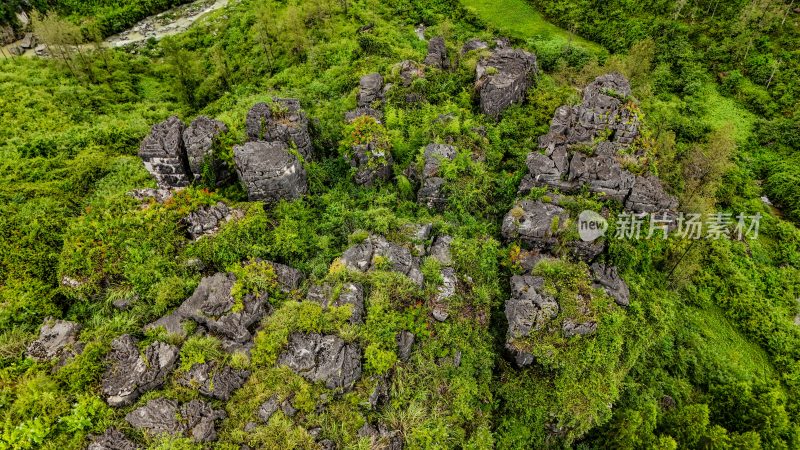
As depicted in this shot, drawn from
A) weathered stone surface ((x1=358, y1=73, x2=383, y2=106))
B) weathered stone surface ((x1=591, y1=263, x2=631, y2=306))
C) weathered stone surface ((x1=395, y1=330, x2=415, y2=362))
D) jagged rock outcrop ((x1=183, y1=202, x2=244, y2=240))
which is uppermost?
weathered stone surface ((x1=358, y1=73, x2=383, y2=106))

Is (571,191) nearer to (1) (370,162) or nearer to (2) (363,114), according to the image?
(1) (370,162)

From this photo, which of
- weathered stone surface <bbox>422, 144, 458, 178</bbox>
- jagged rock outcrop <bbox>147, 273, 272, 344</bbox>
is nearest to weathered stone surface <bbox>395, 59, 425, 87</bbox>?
weathered stone surface <bbox>422, 144, 458, 178</bbox>

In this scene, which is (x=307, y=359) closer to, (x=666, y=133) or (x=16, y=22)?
(x=666, y=133)

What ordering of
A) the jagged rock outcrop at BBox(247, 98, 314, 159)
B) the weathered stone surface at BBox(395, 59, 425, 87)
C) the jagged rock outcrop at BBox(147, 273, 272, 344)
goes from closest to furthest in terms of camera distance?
1. the jagged rock outcrop at BBox(147, 273, 272, 344)
2. the jagged rock outcrop at BBox(247, 98, 314, 159)
3. the weathered stone surface at BBox(395, 59, 425, 87)

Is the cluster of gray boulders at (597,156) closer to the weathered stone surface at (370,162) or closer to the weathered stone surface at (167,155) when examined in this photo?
the weathered stone surface at (370,162)

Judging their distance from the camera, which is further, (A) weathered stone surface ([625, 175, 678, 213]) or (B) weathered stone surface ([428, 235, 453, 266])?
(A) weathered stone surface ([625, 175, 678, 213])

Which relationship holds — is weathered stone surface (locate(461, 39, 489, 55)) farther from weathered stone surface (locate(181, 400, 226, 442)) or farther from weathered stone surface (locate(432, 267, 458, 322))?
weathered stone surface (locate(181, 400, 226, 442))

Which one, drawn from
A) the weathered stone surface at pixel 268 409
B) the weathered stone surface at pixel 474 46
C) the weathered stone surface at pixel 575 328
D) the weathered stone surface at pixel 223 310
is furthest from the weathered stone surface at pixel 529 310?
the weathered stone surface at pixel 474 46

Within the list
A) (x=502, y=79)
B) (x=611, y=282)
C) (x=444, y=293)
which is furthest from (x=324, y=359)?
(x=502, y=79)

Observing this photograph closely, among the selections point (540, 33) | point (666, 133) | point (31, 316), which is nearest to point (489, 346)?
point (31, 316)
